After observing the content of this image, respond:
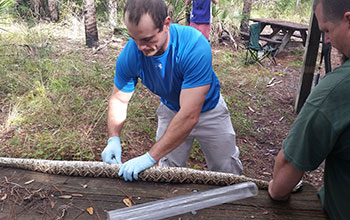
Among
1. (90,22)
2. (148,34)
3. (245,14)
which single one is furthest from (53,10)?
(148,34)

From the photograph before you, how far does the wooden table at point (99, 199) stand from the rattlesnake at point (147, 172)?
0.10 ft

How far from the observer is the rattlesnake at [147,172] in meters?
1.53

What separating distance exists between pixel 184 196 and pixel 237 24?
920cm

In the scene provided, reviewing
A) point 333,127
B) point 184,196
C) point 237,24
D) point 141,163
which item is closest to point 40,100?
point 141,163

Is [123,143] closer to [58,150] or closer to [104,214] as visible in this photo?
[58,150]

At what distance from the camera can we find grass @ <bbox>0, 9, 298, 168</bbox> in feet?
10.6

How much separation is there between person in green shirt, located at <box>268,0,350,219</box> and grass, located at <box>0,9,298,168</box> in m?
2.09

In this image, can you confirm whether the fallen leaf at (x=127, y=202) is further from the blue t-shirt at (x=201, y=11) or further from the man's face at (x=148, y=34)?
the blue t-shirt at (x=201, y=11)

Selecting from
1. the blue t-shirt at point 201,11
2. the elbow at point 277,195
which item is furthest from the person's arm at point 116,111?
the blue t-shirt at point 201,11

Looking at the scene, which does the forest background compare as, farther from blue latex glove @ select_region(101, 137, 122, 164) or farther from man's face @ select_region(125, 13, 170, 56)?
man's face @ select_region(125, 13, 170, 56)

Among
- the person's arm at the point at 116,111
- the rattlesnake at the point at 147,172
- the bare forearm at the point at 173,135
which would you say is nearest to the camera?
the rattlesnake at the point at 147,172

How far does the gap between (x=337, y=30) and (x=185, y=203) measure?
100cm

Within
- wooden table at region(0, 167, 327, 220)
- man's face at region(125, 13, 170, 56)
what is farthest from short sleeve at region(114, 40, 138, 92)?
wooden table at region(0, 167, 327, 220)

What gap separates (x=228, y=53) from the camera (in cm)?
732
